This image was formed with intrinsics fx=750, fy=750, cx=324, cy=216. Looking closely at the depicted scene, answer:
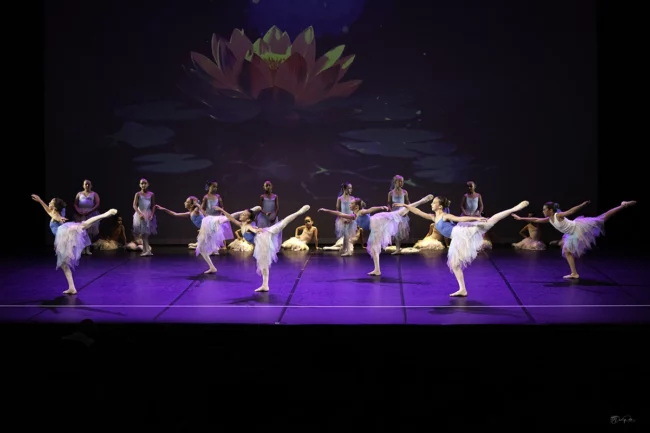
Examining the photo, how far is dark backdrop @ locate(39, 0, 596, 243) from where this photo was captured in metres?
11.4

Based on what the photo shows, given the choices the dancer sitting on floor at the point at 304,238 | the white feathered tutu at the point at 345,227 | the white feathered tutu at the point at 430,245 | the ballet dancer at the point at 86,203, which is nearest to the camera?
the white feathered tutu at the point at 345,227

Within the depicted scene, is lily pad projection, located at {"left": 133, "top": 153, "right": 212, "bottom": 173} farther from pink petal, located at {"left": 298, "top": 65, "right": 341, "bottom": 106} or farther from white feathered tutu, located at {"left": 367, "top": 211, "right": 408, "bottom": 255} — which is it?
white feathered tutu, located at {"left": 367, "top": 211, "right": 408, "bottom": 255}

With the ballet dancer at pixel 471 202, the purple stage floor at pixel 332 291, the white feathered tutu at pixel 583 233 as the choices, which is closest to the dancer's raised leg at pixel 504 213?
the purple stage floor at pixel 332 291

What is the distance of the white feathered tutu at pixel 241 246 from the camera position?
10.7 metres

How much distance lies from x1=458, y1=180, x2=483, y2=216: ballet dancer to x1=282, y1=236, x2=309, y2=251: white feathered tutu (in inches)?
92.1

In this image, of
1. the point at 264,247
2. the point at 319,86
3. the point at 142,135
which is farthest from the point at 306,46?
the point at 264,247

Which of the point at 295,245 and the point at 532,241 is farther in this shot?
the point at 295,245

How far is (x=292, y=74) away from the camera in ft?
37.7

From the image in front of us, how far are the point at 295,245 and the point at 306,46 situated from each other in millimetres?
3057

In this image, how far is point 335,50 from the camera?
11.4m

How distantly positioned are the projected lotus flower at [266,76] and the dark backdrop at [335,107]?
0.03 meters

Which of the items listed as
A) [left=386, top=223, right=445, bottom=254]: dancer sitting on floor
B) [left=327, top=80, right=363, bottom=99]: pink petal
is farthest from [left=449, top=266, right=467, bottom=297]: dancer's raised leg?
[left=327, top=80, right=363, bottom=99]: pink petal

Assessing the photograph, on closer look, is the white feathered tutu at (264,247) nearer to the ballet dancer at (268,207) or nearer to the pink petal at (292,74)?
the ballet dancer at (268,207)

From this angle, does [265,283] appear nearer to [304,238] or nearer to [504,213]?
[504,213]
